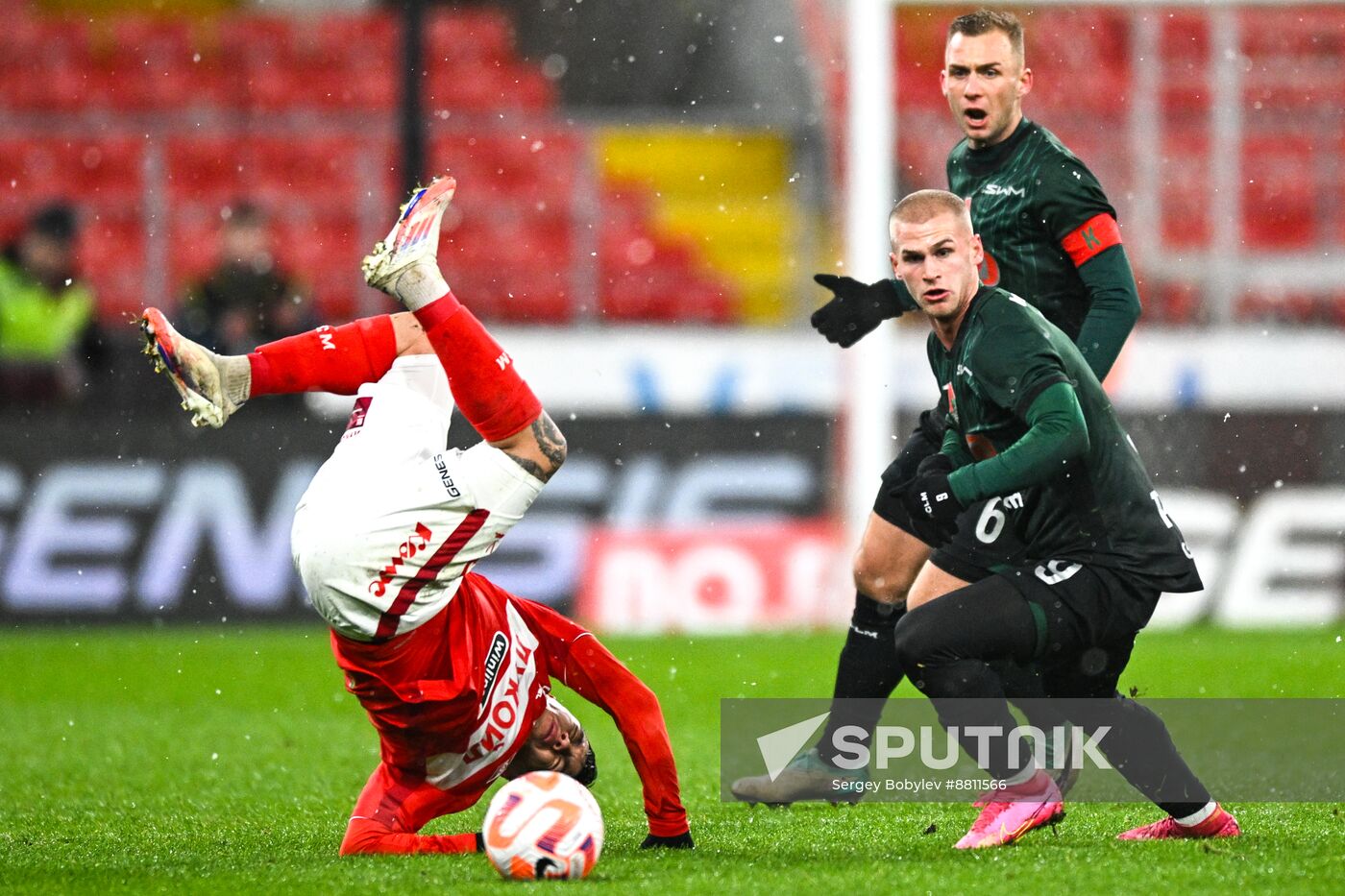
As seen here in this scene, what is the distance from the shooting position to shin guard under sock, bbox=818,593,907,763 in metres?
5.32

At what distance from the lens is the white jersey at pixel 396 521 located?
172 inches

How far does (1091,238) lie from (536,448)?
1.64 m

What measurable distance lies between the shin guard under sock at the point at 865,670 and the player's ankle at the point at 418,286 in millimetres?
1730

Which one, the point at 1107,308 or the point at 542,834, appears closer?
the point at 542,834

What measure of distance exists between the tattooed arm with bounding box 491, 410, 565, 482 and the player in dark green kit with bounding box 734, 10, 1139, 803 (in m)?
0.95

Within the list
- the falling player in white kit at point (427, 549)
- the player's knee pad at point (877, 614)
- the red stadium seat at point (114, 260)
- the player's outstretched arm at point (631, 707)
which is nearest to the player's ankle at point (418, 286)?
the falling player in white kit at point (427, 549)

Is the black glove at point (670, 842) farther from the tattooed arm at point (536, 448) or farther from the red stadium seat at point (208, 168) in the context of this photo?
the red stadium seat at point (208, 168)

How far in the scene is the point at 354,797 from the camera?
5719 mm

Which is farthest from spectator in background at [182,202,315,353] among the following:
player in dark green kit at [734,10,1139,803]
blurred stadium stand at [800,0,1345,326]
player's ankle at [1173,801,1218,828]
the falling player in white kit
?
player's ankle at [1173,801,1218,828]

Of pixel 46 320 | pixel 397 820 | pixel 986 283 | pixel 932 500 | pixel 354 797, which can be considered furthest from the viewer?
pixel 46 320

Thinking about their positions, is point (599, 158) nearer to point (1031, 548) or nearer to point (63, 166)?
point (63, 166)

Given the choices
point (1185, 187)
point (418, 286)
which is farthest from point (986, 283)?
point (1185, 187)

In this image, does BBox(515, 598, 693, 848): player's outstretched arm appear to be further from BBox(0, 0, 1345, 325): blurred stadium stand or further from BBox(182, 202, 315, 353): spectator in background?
BBox(0, 0, 1345, 325): blurred stadium stand

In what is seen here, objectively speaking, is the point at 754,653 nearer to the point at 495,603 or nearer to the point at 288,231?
the point at 495,603
